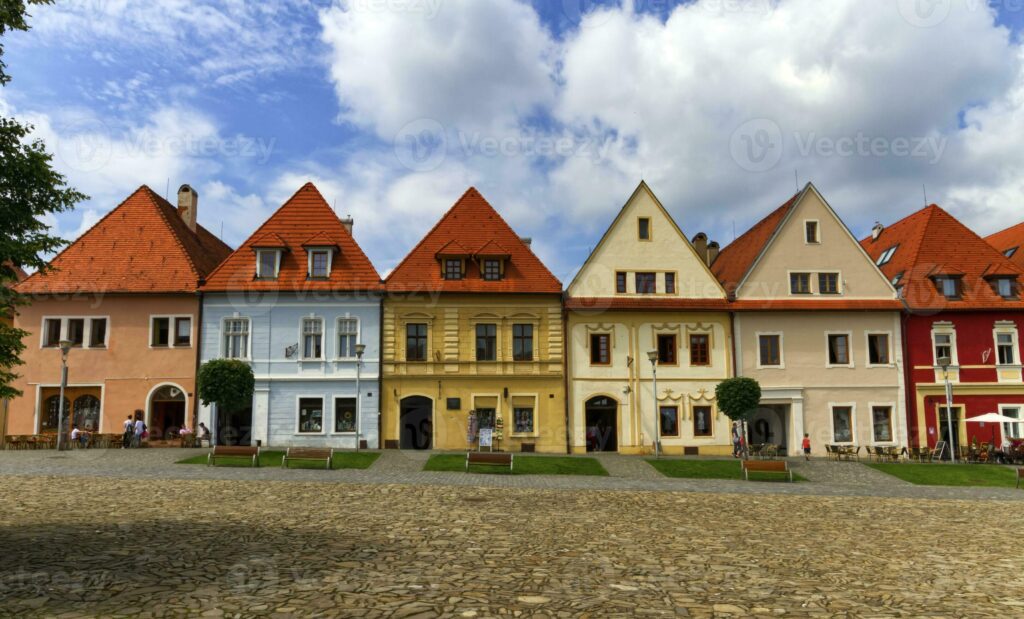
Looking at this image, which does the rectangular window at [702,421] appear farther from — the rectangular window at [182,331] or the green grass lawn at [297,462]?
the rectangular window at [182,331]

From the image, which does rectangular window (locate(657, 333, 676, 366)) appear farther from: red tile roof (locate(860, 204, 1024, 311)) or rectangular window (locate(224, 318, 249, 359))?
rectangular window (locate(224, 318, 249, 359))

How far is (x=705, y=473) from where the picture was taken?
83.4ft

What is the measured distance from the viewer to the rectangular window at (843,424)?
33.8 metres

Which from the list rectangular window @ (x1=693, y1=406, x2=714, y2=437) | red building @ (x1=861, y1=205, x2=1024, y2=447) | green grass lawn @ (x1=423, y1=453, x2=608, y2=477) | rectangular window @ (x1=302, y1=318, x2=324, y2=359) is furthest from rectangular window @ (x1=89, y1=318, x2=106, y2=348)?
red building @ (x1=861, y1=205, x2=1024, y2=447)

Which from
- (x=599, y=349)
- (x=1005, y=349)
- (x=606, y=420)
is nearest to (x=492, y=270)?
(x=599, y=349)

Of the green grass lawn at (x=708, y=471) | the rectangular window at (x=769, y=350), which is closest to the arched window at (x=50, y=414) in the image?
the green grass lawn at (x=708, y=471)

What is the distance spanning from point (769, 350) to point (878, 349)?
5.71 m

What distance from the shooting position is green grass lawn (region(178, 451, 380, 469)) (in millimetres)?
24625

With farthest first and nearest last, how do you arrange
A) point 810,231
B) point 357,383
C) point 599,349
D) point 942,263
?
point 942,263
point 810,231
point 599,349
point 357,383

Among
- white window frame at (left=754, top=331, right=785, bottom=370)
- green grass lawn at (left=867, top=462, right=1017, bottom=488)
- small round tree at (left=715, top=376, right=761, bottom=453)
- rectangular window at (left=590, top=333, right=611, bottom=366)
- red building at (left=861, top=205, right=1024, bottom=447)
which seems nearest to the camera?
green grass lawn at (left=867, top=462, right=1017, bottom=488)

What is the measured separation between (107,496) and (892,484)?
24873 millimetres

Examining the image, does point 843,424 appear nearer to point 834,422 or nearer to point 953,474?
point 834,422

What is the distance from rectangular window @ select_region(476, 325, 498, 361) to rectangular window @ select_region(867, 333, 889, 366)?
1896 cm

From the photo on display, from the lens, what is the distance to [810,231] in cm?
3569
